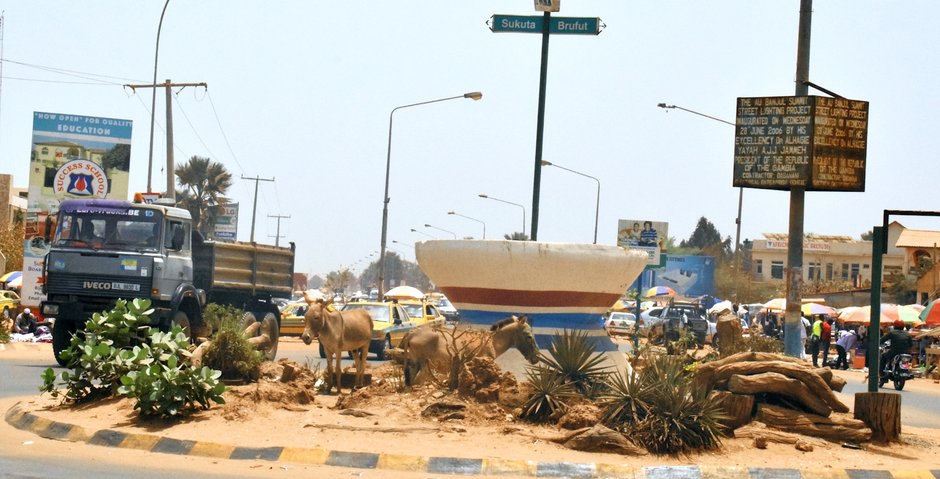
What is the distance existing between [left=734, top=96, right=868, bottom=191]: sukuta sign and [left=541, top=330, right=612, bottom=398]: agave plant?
5.38 meters

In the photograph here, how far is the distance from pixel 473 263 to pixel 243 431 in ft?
11.1

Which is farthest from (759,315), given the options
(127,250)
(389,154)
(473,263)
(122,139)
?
(473,263)

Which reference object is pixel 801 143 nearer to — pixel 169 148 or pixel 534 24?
pixel 534 24

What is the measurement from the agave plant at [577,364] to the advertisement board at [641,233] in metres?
36.2

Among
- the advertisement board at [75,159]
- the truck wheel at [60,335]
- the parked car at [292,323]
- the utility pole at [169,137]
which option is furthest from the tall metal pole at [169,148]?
the truck wheel at [60,335]

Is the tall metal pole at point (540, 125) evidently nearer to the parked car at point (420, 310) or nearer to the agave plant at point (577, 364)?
the agave plant at point (577, 364)

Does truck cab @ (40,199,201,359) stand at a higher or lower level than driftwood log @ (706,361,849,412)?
higher

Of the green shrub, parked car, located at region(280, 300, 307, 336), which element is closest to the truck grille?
the green shrub

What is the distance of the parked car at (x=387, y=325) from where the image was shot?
27.8m

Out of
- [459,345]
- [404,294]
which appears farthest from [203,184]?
[459,345]

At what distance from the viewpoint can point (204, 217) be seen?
67.4 metres

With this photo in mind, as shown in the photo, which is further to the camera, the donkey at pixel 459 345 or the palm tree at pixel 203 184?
the palm tree at pixel 203 184

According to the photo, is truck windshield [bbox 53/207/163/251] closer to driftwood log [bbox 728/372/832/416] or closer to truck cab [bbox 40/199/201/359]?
truck cab [bbox 40/199/201/359]

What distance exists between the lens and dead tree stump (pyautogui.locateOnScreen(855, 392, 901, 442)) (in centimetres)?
1209
